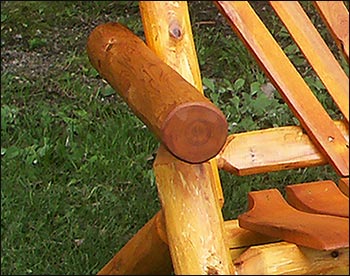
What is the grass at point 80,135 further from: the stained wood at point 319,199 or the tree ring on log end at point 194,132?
the tree ring on log end at point 194,132

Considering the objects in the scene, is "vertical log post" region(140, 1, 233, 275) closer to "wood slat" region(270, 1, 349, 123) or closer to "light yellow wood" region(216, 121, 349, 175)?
"light yellow wood" region(216, 121, 349, 175)

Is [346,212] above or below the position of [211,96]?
above

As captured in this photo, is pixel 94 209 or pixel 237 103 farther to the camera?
pixel 237 103

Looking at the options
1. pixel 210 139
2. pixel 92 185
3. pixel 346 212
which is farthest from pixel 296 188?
pixel 92 185

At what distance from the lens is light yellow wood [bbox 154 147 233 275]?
5.10ft

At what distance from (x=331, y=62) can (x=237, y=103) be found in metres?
1.83

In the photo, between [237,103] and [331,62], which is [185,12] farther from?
[237,103]

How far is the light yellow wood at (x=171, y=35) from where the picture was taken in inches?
76.2

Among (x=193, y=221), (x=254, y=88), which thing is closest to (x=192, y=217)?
(x=193, y=221)

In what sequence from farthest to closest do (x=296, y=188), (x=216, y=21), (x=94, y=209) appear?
(x=216, y=21) < (x=94, y=209) < (x=296, y=188)

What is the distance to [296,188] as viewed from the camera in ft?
7.13

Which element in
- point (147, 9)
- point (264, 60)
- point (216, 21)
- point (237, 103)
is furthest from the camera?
point (216, 21)

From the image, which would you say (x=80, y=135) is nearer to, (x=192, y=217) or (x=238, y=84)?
(x=238, y=84)

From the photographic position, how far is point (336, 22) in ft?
6.01
